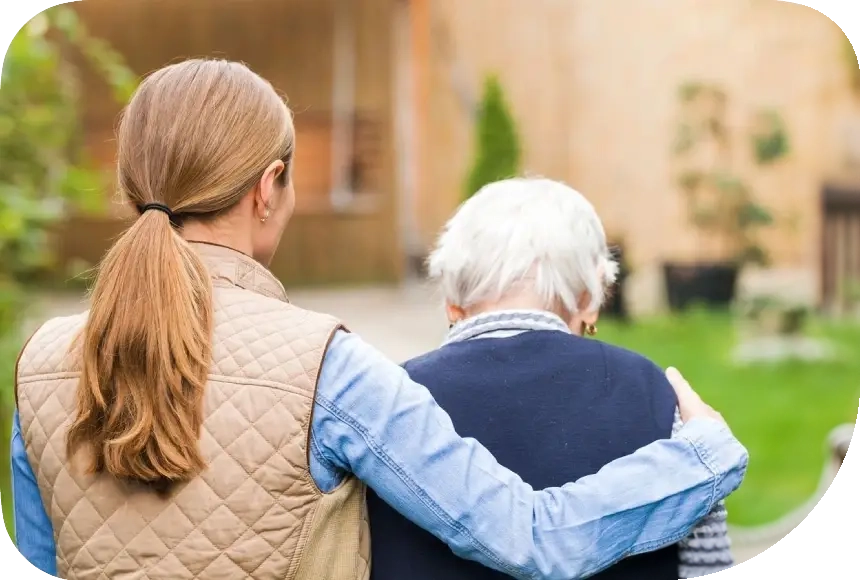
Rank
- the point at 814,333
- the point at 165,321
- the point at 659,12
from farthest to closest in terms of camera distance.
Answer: the point at 659,12 → the point at 814,333 → the point at 165,321

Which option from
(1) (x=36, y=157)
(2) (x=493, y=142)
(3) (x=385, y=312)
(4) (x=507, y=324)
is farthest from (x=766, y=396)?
(4) (x=507, y=324)

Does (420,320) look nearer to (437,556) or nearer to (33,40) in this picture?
(33,40)

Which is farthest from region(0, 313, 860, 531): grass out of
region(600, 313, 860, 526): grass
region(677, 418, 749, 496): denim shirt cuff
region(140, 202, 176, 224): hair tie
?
region(140, 202, 176, 224): hair tie

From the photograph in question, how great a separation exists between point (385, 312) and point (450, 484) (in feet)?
22.2

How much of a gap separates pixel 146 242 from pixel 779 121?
21.2 feet

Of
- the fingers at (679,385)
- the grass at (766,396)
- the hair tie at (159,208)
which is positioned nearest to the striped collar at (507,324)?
the fingers at (679,385)

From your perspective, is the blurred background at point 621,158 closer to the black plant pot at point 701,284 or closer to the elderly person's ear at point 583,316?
the black plant pot at point 701,284

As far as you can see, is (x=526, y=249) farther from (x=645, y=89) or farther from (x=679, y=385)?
(x=645, y=89)

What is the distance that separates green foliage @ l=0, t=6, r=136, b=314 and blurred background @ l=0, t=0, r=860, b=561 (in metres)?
0.53

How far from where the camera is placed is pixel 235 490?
94cm

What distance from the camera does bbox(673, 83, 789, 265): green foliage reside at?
21.8 feet

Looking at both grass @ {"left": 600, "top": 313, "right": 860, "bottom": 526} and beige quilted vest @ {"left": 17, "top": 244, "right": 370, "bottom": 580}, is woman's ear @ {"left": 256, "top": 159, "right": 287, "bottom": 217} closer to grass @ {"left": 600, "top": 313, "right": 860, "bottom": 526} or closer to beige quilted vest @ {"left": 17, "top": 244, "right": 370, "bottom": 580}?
beige quilted vest @ {"left": 17, "top": 244, "right": 370, "bottom": 580}

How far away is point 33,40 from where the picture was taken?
257 centimetres

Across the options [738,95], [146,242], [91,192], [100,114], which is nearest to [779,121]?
[738,95]
